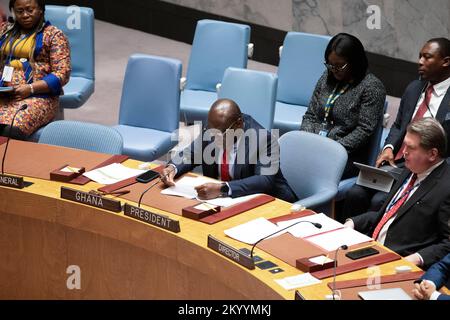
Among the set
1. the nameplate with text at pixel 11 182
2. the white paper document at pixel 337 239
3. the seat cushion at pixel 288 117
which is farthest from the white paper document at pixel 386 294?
the seat cushion at pixel 288 117

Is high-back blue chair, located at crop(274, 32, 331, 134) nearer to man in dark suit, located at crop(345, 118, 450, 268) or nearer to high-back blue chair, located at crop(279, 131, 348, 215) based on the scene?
high-back blue chair, located at crop(279, 131, 348, 215)

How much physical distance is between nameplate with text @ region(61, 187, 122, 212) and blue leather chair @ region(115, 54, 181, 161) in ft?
5.10

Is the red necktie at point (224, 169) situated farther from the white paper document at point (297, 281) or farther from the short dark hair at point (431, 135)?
the white paper document at point (297, 281)

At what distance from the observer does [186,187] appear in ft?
14.6

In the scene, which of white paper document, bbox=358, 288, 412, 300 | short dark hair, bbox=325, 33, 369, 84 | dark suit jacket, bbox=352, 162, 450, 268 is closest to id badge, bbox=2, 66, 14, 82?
short dark hair, bbox=325, 33, 369, 84

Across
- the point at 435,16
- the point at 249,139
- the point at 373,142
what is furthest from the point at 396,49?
the point at 249,139

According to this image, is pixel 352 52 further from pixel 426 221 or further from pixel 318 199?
pixel 426 221

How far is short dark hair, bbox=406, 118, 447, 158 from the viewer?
3.93 metres

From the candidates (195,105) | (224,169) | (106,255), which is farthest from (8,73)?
(106,255)

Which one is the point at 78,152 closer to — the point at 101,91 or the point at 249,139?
the point at 249,139

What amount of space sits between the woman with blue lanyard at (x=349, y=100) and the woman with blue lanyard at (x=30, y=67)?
1832 mm

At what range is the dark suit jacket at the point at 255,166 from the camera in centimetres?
450

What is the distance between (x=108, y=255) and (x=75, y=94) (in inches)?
97.9

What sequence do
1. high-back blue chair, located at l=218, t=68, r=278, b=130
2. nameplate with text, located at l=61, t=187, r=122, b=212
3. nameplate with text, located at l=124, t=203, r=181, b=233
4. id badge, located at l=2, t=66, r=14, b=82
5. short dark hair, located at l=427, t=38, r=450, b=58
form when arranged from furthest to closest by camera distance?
1. id badge, located at l=2, t=66, r=14, b=82
2. high-back blue chair, located at l=218, t=68, r=278, b=130
3. short dark hair, located at l=427, t=38, r=450, b=58
4. nameplate with text, located at l=61, t=187, r=122, b=212
5. nameplate with text, located at l=124, t=203, r=181, b=233
